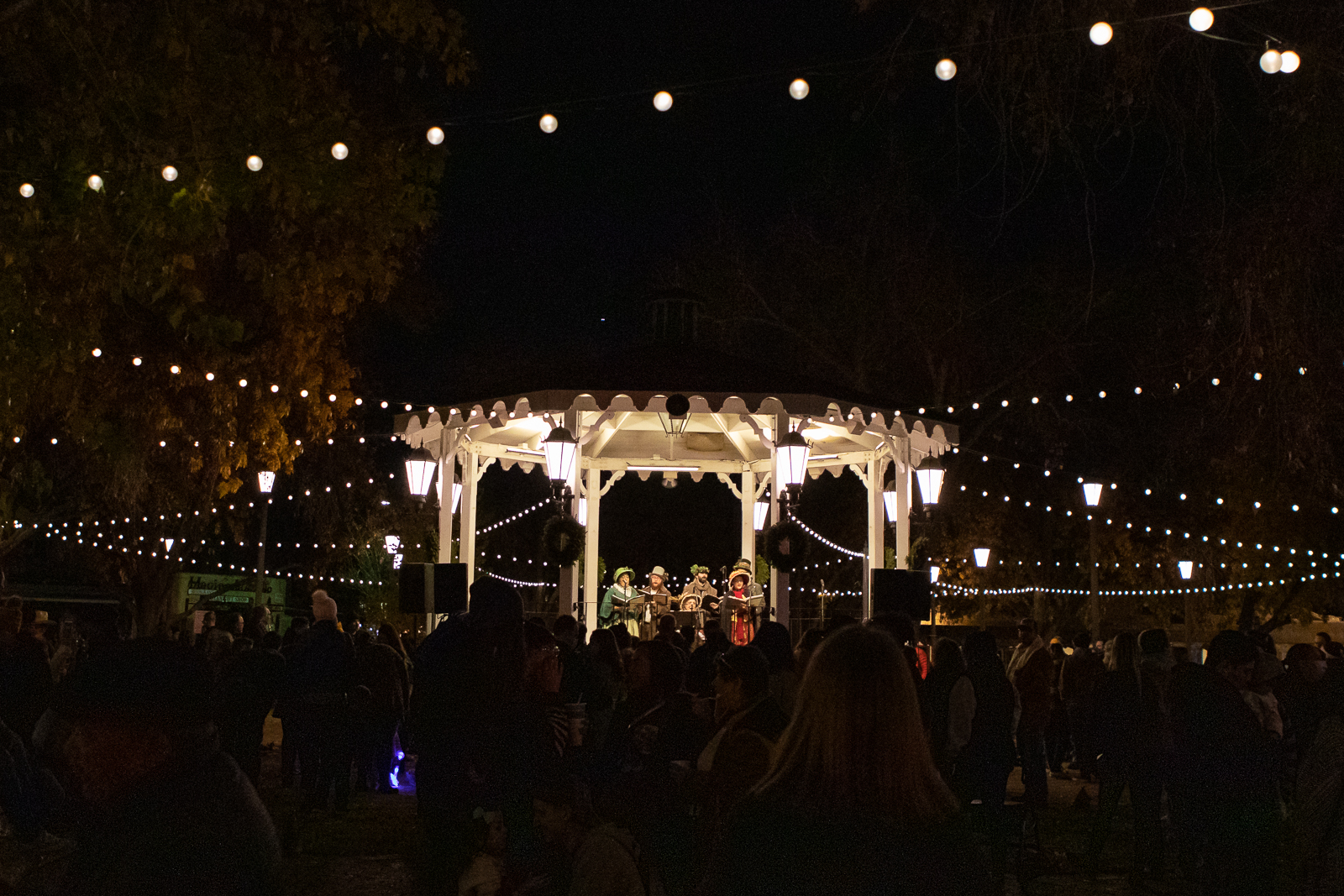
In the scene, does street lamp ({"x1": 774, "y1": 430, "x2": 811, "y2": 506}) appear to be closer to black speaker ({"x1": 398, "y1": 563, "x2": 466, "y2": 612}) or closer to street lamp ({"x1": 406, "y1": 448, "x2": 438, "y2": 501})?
street lamp ({"x1": 406, "y1": 448, "x2": 438, "y2": 501})

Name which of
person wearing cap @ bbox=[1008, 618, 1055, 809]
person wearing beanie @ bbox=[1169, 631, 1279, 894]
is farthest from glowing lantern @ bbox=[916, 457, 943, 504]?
person wearing beanie @ bbox=[1169, 631, 1279, 894]

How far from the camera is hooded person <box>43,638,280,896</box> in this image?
9.29 feet

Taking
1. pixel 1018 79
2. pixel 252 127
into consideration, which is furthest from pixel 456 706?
pixel 252 127

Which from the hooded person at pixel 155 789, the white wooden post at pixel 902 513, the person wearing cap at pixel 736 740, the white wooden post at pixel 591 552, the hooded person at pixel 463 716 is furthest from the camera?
the white wooden post at pixel 591 552

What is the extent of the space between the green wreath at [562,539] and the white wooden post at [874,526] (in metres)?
3.72

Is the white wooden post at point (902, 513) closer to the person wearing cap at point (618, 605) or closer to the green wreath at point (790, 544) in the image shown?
the green wreath at point (790, 544)

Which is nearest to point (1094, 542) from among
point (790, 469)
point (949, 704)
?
point (790, 469)

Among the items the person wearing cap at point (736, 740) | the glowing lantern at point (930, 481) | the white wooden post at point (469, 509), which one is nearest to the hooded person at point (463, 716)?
the person wearing cap at point (736, 740)

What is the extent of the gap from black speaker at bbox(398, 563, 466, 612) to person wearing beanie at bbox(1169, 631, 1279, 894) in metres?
5.04

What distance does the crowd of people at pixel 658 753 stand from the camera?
2959 millimetres

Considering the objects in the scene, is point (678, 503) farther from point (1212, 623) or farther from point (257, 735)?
point (257, 735)

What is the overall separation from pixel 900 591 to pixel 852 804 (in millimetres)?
9275

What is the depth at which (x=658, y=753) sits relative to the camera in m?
6.51

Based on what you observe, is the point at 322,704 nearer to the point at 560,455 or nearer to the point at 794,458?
the point at 560,455
